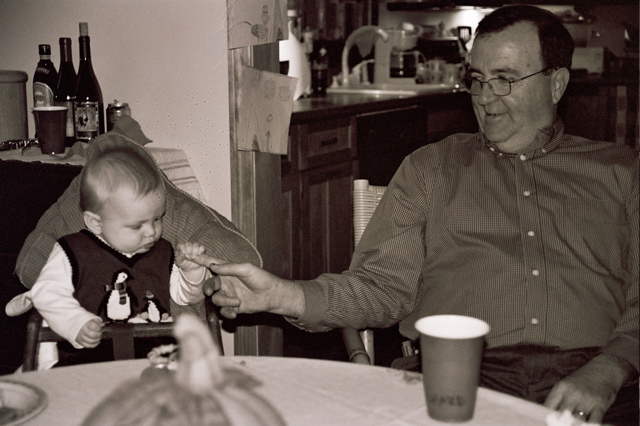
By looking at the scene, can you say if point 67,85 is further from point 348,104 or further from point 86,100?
point 348,104

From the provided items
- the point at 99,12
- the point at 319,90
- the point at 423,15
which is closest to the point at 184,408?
the point at 99,12

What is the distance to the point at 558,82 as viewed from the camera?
196 centimetres

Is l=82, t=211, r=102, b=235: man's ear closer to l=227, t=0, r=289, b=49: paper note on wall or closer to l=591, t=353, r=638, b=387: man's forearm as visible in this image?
l=227, t=0, r=289, b=49: paper note on wall

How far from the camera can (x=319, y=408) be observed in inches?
43.0

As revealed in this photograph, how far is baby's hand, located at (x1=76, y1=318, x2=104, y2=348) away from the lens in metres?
1.65

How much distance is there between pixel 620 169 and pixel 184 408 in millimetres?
1355

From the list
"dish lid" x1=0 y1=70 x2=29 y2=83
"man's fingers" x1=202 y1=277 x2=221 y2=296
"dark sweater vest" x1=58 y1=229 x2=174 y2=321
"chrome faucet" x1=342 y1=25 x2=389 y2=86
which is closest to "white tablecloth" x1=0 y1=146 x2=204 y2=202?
"dish lid" x1=0 y1=70 x2=29 y2=83

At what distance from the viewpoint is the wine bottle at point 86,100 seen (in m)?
2.65

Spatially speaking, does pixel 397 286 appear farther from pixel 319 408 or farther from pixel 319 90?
pixel 319 90

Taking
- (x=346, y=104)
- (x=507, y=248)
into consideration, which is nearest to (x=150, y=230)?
(x=507, y=248)

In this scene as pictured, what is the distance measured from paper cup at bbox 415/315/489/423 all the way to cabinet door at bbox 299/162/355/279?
2403 mm

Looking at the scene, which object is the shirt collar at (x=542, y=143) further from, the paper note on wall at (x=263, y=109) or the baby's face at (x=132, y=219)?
the paper note on wall at (x=263, y=109)

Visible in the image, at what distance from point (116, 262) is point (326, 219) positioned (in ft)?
5.70

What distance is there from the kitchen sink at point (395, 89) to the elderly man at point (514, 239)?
252 cm
